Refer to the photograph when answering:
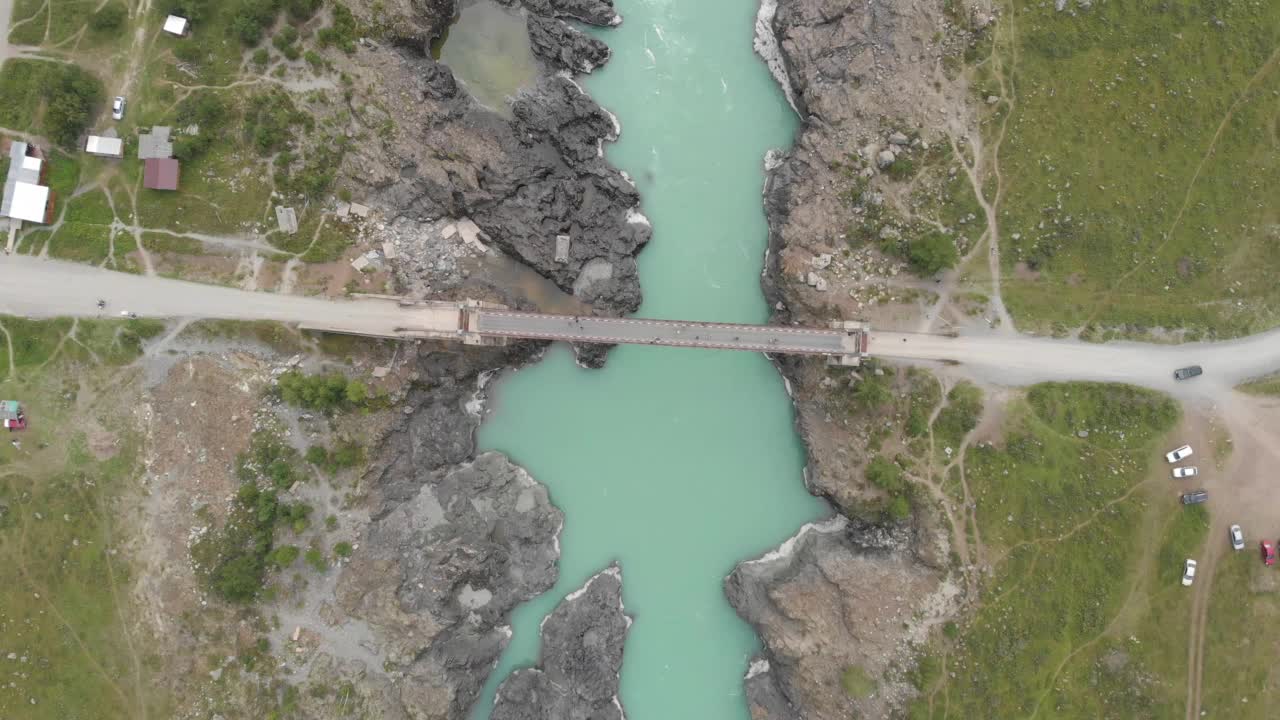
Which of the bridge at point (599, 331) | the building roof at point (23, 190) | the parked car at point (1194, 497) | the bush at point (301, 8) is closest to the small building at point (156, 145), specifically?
the building roof at point (23, 190)

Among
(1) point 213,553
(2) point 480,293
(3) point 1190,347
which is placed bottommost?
(1) point 213,553

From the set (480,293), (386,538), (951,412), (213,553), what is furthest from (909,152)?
(213,553)

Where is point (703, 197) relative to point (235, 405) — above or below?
above

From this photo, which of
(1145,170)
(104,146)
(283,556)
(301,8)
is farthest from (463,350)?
(1145,170)

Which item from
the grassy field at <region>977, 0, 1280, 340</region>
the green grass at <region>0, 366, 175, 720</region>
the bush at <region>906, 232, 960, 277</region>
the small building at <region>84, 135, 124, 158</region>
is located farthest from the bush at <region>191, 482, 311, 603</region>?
the grassy field at <region>977, 0, 1280, 340</region>

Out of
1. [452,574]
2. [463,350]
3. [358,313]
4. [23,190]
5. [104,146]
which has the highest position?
[104,146]

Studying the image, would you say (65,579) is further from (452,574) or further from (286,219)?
(286,219)

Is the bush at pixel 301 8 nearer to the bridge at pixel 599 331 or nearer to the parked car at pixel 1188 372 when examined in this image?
the bridge at pixel 599 331

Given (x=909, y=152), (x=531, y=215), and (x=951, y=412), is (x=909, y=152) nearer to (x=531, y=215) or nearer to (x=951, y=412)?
(x=951, y=412)
